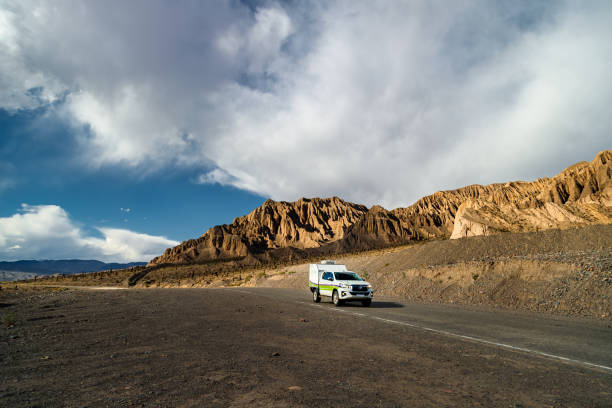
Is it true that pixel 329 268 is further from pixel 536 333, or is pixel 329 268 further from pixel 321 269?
pixel 536 333

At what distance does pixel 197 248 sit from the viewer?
163625 mm

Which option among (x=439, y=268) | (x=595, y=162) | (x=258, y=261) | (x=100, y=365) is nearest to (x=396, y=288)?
(x=439, y=268)

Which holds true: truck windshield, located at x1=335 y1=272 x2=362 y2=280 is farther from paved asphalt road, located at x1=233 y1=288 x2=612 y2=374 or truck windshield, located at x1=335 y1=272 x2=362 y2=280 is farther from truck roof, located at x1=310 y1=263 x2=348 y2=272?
paved asphalt road, located at x1=233 y1=288 x2=612 y2=374

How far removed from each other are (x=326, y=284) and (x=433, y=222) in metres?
142

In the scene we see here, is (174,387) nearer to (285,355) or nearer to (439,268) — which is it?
(285,355)

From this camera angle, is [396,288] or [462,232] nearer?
[396,288]

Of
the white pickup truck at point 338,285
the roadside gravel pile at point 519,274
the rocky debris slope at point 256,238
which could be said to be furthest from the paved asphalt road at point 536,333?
the rocky debris slope at point 256,238

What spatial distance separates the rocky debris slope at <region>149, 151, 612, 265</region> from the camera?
162 ft

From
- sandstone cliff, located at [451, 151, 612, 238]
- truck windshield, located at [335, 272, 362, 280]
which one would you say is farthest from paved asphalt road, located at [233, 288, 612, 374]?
sandstone cliff, located at [451, 151, 612, 238]

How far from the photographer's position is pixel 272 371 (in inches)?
244

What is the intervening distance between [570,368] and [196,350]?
7.94 meters

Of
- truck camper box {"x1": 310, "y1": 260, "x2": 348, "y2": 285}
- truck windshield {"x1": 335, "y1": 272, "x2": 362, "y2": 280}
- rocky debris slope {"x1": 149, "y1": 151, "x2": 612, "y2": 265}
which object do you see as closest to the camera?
truck windshield {"x1": 335, "y1": 272, "x2": 362, "y2": 280}

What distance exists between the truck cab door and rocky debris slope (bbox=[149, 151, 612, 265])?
3594 centimetres

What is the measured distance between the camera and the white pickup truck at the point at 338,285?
1912 centimetres
